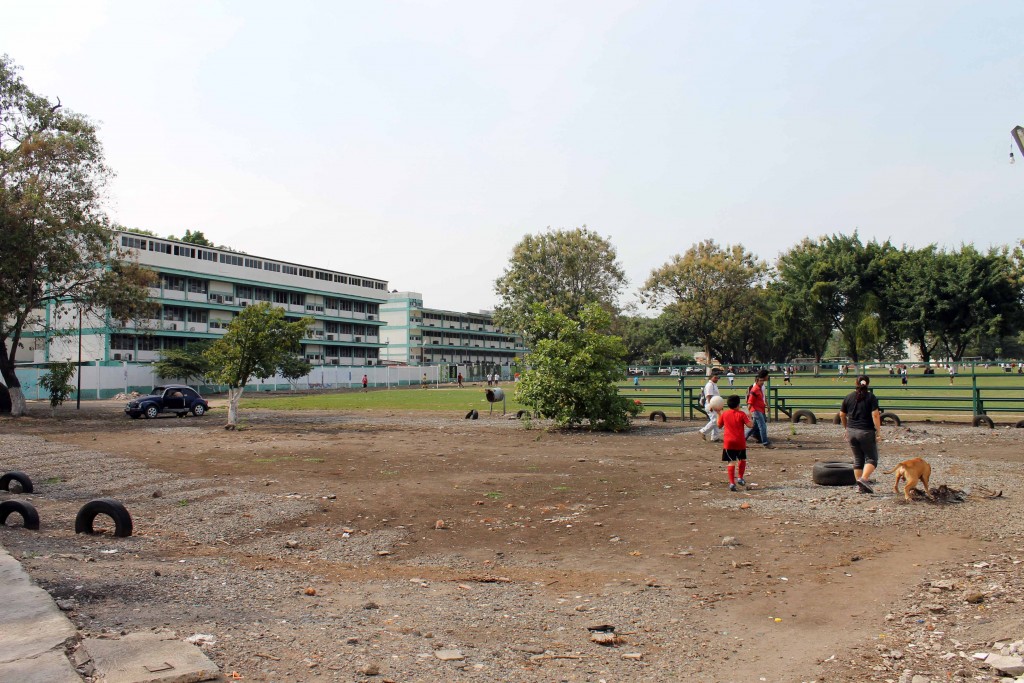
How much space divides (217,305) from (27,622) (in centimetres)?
7577

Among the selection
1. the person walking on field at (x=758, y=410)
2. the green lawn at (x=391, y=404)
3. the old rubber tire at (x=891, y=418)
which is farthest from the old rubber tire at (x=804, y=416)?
the green lawn at (x=391, y=404)

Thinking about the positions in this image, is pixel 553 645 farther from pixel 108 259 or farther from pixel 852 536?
pixel 108 259

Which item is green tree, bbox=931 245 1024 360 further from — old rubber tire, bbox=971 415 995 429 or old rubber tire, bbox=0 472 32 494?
old rubber tire, bbox=0 472 32 494

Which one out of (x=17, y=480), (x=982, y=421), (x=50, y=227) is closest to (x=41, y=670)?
(x=17, y=480)

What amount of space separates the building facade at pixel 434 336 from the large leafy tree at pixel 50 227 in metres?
74.8

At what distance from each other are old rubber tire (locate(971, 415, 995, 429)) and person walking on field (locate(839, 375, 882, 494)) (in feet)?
44.1

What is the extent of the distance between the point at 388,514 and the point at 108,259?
32.8 meters

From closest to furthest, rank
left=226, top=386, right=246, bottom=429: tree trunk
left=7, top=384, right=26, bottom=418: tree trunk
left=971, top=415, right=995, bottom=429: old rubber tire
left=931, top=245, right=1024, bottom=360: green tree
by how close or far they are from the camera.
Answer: left=971, top=415, right=995, bottom=429: old rubber tire
left=226, top=386, right=246, bottom=429: tree trunk
left=7, top=384, right=26, bottom=418: tree trunk
left=931, top=245, right=1024, bottom=360: green tree

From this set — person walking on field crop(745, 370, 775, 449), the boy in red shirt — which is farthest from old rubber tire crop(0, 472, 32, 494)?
person walking on field crop(745, 370, 775, 449)

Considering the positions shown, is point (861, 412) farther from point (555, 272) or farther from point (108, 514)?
point (555, 272)

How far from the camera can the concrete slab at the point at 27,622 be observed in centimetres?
445

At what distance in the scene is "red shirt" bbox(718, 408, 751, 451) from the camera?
11.9 m

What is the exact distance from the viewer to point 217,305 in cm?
7556

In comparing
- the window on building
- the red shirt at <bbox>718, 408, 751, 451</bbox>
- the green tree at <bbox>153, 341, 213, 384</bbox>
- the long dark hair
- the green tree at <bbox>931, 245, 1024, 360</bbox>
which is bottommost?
the red shirt at <bbox>718, 408, 751, 451</bbox>
